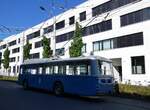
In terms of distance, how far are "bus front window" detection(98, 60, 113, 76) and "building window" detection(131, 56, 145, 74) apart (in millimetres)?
18277

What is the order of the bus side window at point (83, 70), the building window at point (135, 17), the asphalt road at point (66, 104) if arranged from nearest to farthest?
1. the asphalt road at point (66, 104)
2. the bus side window at point (83, 70)
3. the building window at point (135, 17)

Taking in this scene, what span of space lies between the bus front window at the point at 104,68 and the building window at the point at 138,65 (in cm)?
1828

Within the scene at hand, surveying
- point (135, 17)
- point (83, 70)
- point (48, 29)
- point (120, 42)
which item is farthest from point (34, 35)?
point (83, 70)

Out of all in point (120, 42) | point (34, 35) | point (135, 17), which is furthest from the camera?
point (34, 35)

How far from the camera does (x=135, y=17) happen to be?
120 ft

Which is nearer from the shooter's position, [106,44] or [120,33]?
[120,33]

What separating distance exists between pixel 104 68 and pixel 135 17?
21.4m

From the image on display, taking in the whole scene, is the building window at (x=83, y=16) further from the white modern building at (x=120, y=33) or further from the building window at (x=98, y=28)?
the building window at (x=98, y=28)

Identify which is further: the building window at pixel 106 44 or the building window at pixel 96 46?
the building window at pixel 96 46

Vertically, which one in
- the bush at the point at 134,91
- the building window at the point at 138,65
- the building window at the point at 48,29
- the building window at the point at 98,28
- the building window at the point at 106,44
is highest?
the building window at the point at 48,29

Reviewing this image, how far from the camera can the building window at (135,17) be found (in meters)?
34.9

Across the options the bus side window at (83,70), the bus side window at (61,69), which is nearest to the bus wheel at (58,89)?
the bus side window at (61,69)

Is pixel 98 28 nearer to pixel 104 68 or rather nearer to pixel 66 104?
pixel 104 68

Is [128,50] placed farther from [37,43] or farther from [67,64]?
[37,43]
